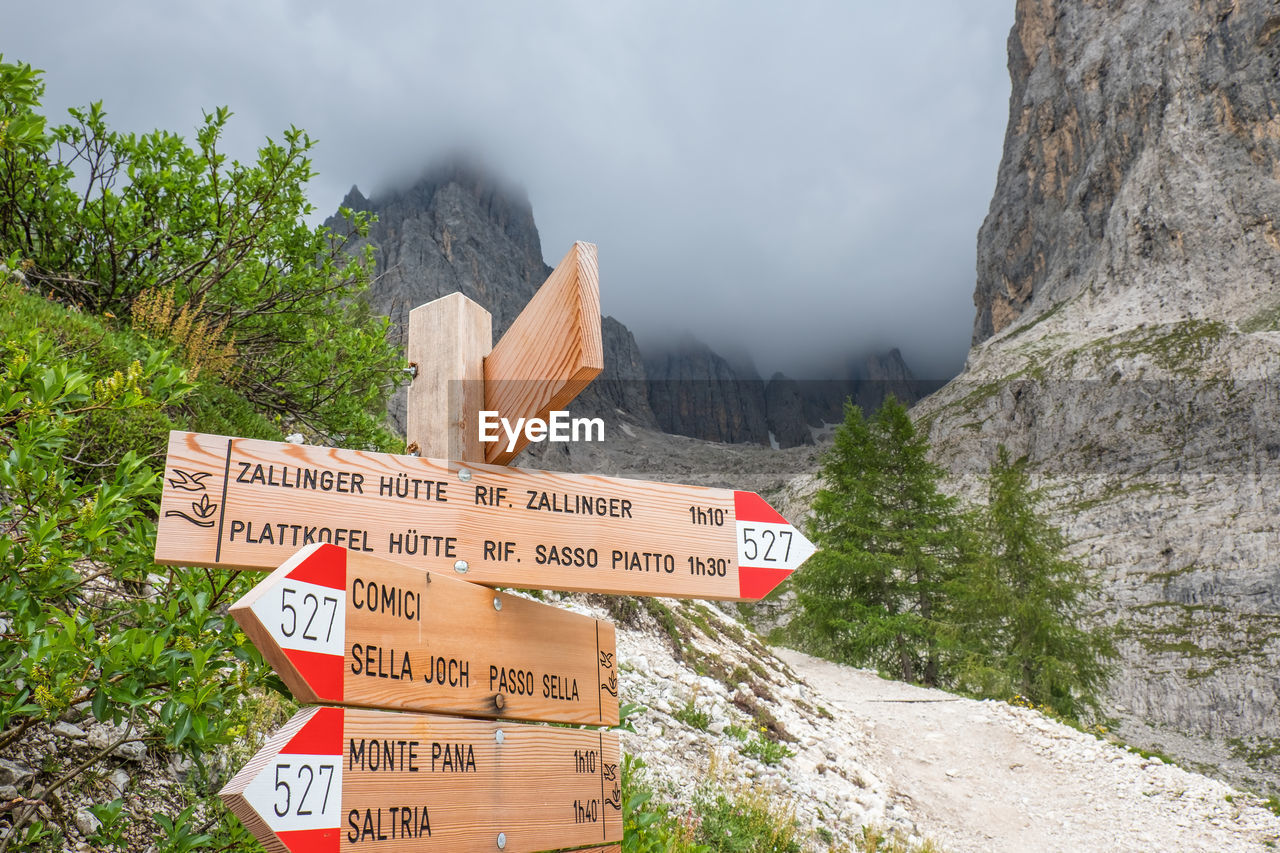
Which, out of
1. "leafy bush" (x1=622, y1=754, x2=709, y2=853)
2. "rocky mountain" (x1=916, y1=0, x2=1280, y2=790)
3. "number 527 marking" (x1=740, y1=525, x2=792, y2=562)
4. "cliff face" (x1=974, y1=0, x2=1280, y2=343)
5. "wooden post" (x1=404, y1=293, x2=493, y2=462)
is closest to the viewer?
"wooden post" (x1=404, y1=293, x2=493, y2=462)

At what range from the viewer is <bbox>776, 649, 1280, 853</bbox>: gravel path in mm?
8438

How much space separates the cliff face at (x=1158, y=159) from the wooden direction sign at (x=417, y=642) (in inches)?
2999

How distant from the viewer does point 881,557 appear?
21.2 meters

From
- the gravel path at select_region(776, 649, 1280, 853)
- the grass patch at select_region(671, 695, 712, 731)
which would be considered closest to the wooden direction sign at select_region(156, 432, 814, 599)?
the grass patch at select_region(671, 695, 712, 731)

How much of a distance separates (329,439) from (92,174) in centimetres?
266

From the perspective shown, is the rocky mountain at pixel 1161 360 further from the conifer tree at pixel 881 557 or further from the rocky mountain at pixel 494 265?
the rocky mountain at pixel 494 265

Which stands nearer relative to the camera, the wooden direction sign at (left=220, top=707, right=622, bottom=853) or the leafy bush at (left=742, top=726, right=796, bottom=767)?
the wooden direction sign at (left=220, top=707, right=622, bottom=853)

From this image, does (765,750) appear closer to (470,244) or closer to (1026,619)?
(1026,619)

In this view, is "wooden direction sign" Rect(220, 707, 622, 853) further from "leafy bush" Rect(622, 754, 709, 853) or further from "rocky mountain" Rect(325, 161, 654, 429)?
"rocky mountain" Rect(325, 161, 654, 429)

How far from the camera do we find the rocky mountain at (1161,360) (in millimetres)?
36844

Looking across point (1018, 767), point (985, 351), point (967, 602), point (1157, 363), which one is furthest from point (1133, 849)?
point (985, 351)

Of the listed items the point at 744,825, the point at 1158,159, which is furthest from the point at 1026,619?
the point at 1158,159

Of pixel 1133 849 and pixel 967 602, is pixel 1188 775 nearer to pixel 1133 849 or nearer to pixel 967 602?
pixel 1133 849

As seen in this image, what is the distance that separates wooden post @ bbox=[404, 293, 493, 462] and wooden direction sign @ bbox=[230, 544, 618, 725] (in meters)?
0.50
